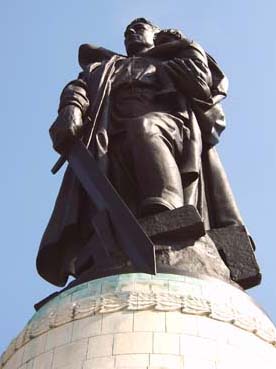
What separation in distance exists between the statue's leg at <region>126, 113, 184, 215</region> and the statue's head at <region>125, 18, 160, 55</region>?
220 centimetres

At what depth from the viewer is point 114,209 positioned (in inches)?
392

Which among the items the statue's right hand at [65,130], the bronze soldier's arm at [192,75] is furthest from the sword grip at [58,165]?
the bronze soldier's arm at [192,75]

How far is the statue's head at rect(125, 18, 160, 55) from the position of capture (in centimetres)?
1382

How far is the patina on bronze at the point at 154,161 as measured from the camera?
1011 centimetres

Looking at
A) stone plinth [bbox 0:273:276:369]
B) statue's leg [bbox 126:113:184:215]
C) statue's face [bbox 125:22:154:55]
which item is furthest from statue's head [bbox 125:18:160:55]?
stone plinth [bbox 0:273:276:369]

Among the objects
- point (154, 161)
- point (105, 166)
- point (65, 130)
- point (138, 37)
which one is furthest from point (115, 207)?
point (138, 37)

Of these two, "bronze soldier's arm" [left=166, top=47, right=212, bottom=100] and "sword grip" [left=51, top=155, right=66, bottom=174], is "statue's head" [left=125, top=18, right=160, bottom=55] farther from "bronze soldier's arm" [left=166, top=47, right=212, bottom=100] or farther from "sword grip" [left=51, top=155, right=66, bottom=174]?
"sword grip" [left=51, top=155, right=66, bottom=174]

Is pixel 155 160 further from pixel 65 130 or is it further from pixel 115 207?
pixel 115 207

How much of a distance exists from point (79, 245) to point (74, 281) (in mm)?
1186

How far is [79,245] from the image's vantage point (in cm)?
1119

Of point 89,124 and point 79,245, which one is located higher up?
point 89,124

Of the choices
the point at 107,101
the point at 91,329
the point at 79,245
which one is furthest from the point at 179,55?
the point at 91,329

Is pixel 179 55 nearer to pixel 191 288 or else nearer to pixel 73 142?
pixel 73 142

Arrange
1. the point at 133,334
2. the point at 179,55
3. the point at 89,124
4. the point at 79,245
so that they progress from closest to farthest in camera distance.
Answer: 1. the point at 133,334
2. the point at 79,245
3. the point at 89,124
4. the point at 179,55
